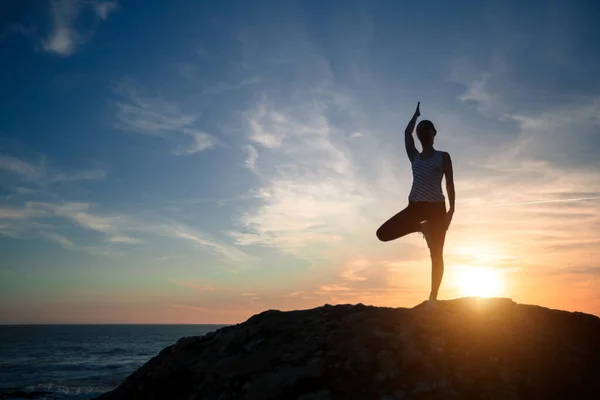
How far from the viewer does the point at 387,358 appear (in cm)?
398

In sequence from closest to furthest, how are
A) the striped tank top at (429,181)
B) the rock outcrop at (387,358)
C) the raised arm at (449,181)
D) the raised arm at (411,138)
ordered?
1. the rock outcrop at (387,358)
2. the striped tank top at (429,181)
3. the raised arm at (449,181)
4. the raised arm at (411,138)

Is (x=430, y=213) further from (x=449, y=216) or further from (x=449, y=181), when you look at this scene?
(x=449, y=181)

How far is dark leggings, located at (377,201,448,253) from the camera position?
246 inches

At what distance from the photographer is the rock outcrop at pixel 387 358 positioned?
3824 millimetres

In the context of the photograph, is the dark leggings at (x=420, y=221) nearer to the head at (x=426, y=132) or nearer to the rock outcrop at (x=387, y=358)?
the head at (x=426, y=132)

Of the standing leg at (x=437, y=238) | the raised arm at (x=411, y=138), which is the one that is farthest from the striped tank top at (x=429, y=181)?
the raised arm at (x=411, y=138)

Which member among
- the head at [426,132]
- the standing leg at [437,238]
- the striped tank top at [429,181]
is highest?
the head at [426,132]

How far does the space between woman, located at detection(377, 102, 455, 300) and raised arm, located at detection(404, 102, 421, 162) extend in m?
0.35

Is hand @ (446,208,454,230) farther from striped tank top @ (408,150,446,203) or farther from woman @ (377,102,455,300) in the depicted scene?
striped tank top @ (408,150,446,203)

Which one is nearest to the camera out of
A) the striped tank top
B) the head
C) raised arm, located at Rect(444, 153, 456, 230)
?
the striped tank top

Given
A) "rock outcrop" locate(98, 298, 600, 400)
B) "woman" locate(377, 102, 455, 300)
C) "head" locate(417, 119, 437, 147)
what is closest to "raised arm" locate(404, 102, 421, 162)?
"head" locate(417, 119, 437, 147)

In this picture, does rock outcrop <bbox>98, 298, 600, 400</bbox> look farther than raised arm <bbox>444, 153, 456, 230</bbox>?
No

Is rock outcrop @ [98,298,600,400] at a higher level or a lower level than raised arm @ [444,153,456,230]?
lower

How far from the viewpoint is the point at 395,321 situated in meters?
4.69
